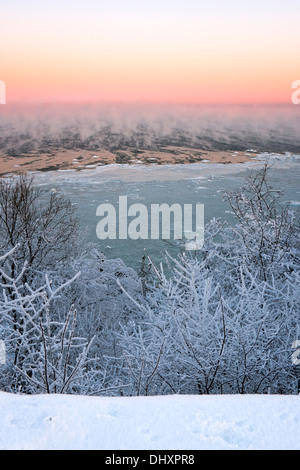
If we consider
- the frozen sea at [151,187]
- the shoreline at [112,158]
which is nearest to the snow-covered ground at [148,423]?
the frozen sea at [151,187]

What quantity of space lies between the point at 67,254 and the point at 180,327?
11.7 meters

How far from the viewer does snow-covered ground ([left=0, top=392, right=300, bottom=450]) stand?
1733mm

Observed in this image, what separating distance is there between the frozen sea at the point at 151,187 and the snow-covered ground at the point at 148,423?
20801 mm

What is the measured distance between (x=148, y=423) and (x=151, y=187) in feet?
145

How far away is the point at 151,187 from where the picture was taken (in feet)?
149

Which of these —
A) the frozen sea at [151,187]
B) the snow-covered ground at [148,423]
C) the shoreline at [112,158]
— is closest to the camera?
the snow-covered ground at [148,423]

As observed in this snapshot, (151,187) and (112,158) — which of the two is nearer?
(151,187)

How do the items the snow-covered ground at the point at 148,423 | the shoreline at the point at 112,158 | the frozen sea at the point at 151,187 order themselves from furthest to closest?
1. the shoreline at the point at 112,158
2. the frozen sea at the point at 151,187
3. the snow-covered ground at the point at 148,423

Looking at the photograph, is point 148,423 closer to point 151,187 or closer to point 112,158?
point 151,187

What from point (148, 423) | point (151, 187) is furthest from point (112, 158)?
point (148, 423)

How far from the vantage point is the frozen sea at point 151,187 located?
26.2 metres

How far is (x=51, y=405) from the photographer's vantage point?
2002 mm

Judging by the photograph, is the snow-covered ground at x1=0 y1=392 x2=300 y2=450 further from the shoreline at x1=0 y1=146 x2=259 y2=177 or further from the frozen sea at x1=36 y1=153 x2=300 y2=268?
the shoreline at x1=0 y1=146 x2=259 y2=177

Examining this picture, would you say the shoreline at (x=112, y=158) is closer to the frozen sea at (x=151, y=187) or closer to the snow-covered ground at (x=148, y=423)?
the frozen sea at (x=151, y=187)
